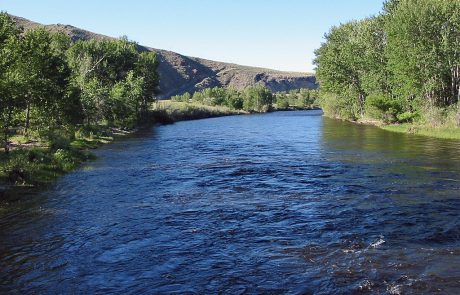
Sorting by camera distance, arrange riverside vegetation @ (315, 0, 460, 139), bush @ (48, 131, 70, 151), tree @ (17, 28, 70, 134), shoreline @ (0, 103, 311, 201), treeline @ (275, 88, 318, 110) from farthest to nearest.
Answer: treeline @ (275, 88, 318, 110) → riverside vegetation @ (315, 0, 460, 139) → tree @ (17, 28, 70, 134) → bush @ (48, 131, 70, 151) → shoreline @ (0, 103, 311, 201)

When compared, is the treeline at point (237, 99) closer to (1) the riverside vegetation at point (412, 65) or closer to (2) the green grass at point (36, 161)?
(1) the riverside vegetation at point (412, 65)

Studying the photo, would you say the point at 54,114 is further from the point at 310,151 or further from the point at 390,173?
the point at 390,173

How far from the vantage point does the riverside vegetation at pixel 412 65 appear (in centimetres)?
5338

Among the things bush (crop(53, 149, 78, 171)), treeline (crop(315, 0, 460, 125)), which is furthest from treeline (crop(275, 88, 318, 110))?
bush (crop(53, 149, 78, 171))

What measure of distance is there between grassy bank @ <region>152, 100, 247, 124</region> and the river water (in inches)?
2752

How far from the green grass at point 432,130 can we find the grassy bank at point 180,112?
178ft

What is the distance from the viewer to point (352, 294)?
1058 centimetres

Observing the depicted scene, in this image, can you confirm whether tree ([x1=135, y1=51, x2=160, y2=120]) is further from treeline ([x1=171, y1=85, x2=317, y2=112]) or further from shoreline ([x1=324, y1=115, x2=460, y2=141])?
treeline ([x1=171, y1=85, x2=317, y2=112])

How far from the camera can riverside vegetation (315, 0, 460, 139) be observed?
175 feet

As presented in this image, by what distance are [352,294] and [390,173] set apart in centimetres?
1776

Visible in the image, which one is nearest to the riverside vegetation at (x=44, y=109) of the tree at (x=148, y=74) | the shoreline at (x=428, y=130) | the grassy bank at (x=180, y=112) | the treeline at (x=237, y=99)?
the tree at (x=148, y=74)

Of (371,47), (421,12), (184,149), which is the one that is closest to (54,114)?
(184,149)

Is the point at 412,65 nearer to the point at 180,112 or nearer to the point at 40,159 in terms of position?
the point at 40,159

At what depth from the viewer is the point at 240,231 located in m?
15.9
